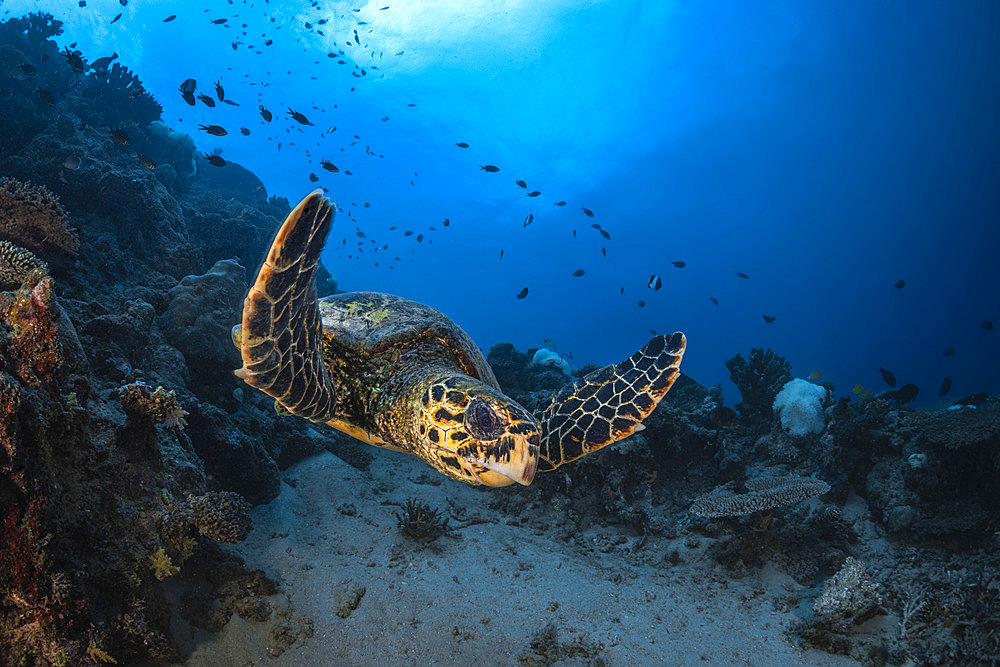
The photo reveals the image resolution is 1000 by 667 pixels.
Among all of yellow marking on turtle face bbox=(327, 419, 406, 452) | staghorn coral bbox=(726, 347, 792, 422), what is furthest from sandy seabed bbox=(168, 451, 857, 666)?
staghorn coral bbox=(726, 347, 792, 422)

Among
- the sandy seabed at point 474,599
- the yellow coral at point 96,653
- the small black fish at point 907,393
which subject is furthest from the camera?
the small black fish at point 907,393

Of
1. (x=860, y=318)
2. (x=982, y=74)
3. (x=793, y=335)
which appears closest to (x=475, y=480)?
(x=982, y=74)

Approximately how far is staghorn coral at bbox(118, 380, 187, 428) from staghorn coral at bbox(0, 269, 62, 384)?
60 cm

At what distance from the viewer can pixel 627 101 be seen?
43.1m

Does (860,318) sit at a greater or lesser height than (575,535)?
greater

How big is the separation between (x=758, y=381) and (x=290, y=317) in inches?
424

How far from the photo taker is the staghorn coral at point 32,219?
5066mm

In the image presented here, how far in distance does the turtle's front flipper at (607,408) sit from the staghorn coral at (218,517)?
266cm

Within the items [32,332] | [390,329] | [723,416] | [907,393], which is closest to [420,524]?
[390,329]

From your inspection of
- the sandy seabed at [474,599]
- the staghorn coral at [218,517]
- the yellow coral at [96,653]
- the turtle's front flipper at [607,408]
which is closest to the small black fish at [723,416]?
the sandy seabed at [474,599]

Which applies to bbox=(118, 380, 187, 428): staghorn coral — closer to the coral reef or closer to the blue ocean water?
the coral reef

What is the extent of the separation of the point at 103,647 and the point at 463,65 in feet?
152

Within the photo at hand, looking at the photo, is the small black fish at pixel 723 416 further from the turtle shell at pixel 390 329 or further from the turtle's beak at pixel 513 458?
the turtle's beak at pixel 513 458

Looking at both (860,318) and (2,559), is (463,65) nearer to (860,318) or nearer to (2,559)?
(2,559)
